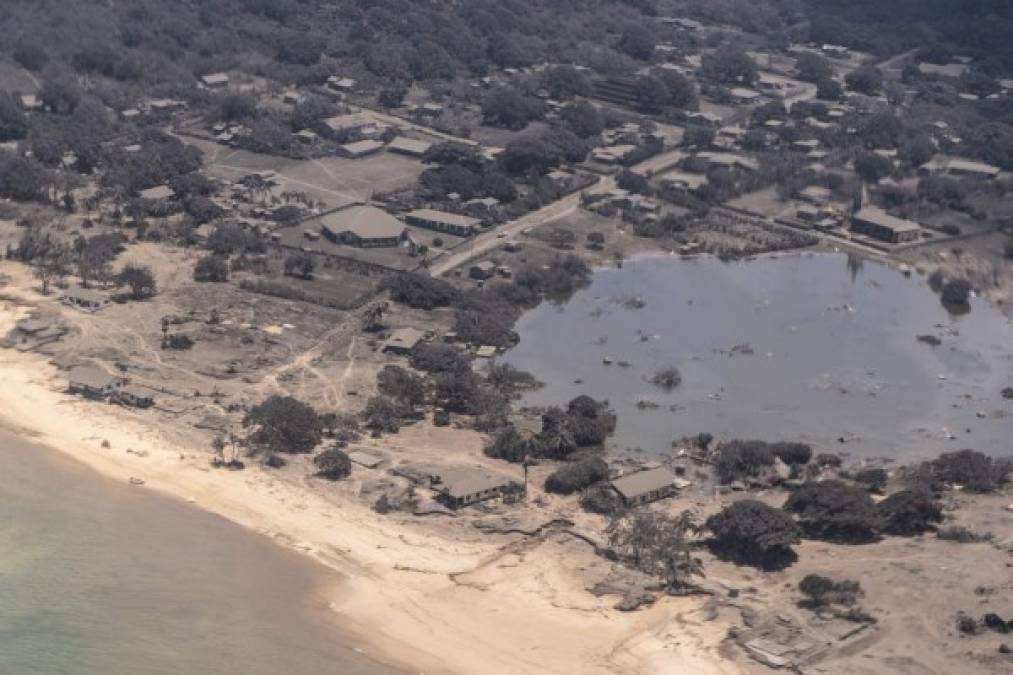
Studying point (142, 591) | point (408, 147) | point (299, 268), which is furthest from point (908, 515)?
point (408, 147)

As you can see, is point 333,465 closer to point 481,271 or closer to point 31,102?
point 481,271

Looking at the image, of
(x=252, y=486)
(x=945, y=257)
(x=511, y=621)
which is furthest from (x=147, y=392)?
(x=945, y=257)

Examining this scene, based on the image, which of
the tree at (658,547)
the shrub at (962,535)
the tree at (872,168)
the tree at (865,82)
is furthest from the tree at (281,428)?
the tree at (865,82)

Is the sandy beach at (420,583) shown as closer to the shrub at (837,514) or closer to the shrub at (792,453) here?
the shrub at (837,514)

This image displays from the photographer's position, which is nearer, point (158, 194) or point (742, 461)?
point (742, 461)

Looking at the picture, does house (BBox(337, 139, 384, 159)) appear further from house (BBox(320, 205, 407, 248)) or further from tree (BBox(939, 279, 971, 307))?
tree (BBox(939, 279, 971, 307))

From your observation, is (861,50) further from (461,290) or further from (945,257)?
(461,290)
